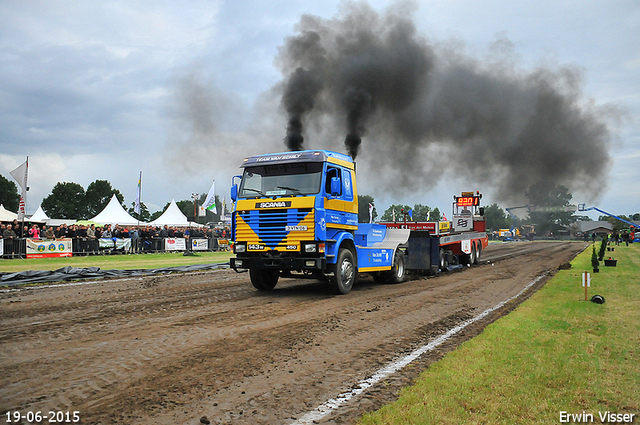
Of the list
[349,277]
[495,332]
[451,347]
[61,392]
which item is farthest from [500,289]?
[61,392]

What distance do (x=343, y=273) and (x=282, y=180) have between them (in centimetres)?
275

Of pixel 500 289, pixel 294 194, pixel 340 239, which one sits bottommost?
pixel 500 289

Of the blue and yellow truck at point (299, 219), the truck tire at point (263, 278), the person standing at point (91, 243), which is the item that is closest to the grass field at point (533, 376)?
the blue and yellow truck at point (299, 219)

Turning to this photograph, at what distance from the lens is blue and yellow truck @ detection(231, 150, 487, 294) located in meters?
10.1

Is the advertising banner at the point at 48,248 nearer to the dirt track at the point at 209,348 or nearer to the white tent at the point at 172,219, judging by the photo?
the dirt track at the point at 209,348

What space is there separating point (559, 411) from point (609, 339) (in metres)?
3.21

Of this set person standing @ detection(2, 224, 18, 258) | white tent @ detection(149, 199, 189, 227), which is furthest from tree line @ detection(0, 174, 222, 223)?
person standing @ detection(2, 224, 18, 258)

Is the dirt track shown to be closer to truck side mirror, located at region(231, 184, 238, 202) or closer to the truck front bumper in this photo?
the truck front bumper

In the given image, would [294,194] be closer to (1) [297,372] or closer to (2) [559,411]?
(1) [297,372]

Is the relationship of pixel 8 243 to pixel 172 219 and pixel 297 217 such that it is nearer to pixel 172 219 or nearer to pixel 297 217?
pixel 297 217

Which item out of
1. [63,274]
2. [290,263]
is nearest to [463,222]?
[290,263]

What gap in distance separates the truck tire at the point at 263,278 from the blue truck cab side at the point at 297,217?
3 centimetres

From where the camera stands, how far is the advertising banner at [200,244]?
101 ft

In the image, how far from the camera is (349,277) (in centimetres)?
1145
